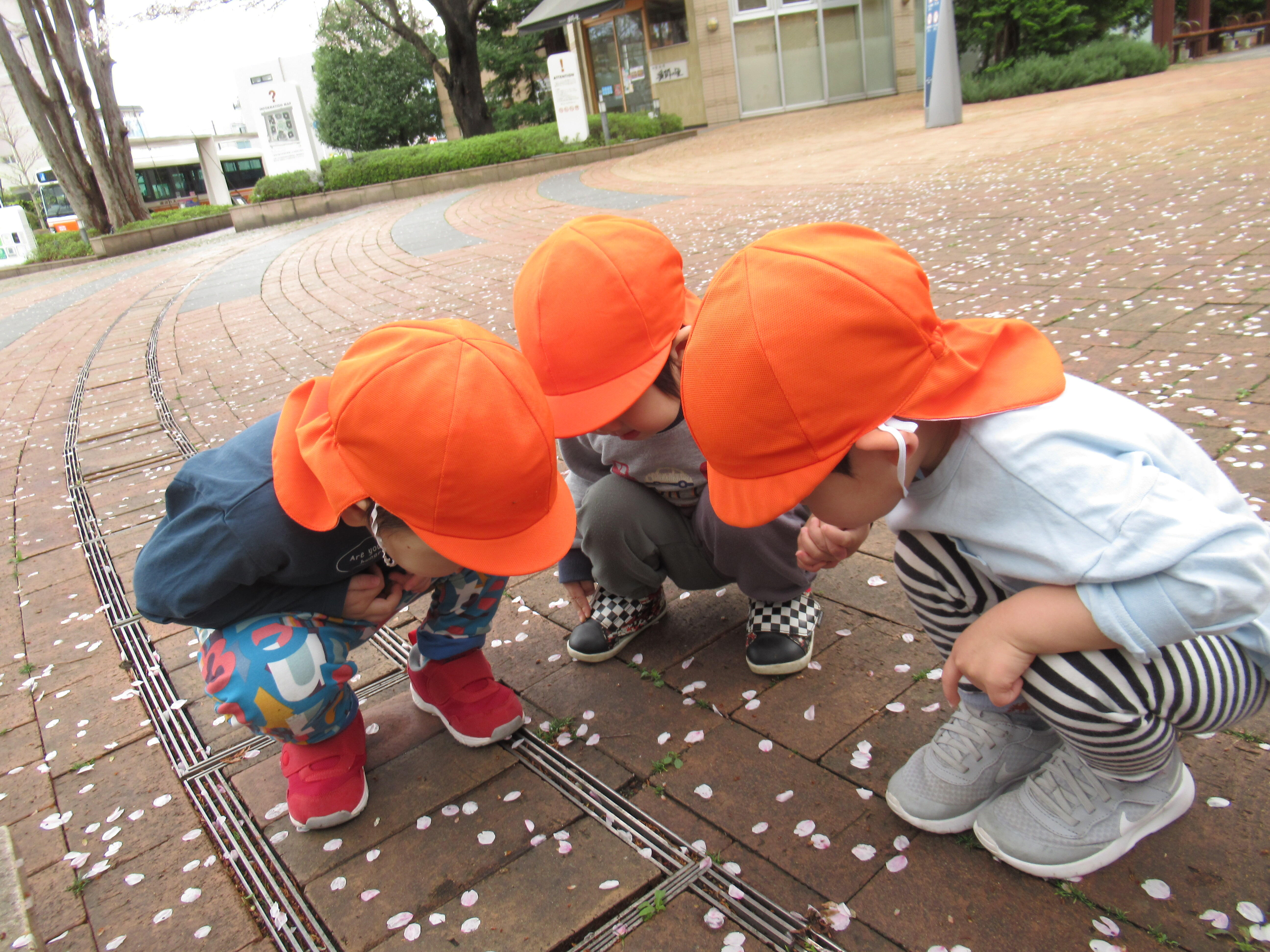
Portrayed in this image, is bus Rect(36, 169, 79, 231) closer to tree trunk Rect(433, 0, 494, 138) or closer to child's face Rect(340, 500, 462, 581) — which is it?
tree trunk Rect(433, 0, 494, 138)

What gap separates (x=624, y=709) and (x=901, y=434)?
1068 mm

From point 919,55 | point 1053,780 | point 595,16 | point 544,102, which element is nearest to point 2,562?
point 1053,780

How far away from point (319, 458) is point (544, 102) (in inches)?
1061

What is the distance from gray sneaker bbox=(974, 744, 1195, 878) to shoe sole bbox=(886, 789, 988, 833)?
2.2 inches

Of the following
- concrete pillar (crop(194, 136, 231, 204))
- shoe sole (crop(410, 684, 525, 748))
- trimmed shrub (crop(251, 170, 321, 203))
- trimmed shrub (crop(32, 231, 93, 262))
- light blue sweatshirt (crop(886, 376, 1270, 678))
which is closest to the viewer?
light blue sweatshirt (crop(886, 376, 1270, 678))

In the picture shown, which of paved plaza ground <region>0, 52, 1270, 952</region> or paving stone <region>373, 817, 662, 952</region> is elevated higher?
paved plaza ground <region>0, 52, 1270, 952</region>

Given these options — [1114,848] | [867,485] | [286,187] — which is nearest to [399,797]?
[867,485]

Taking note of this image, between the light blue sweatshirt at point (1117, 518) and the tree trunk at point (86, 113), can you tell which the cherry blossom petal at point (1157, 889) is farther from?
the tree trunk at point (86, 113)

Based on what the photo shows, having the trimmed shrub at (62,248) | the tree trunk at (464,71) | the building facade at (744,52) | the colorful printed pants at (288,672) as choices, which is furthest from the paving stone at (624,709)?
the trimmed shrub at (62,248)

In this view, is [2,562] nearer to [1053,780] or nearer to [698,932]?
[698,932]

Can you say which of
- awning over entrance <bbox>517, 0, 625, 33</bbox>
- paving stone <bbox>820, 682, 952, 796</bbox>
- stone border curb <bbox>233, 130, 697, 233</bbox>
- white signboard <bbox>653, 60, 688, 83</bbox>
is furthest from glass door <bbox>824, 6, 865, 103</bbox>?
paving stone <bbox>820, 682, 952, 796</bbox>

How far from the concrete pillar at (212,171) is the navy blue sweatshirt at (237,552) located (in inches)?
1678

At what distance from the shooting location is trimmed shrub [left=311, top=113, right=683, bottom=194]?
16.8 m

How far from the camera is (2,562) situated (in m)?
3.19
